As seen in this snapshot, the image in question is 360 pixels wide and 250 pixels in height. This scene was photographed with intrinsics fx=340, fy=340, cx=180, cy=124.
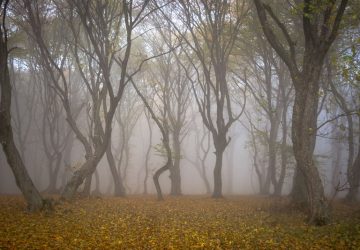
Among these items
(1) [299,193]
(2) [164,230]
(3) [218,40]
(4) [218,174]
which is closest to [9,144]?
(2) [164,230]

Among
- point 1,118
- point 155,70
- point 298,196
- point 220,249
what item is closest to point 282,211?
point 298,196

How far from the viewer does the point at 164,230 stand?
28.6 ft

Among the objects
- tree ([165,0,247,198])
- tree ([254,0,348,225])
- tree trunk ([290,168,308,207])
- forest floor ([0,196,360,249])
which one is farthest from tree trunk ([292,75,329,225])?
tree ([165,0,247,198])

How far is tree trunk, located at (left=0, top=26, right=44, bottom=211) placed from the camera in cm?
1014

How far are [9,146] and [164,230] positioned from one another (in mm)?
5362

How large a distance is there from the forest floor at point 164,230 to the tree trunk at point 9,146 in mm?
531

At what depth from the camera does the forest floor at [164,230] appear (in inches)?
287

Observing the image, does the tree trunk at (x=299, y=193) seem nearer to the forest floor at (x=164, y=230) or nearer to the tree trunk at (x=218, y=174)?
the forest floor at (x=164, y=230)

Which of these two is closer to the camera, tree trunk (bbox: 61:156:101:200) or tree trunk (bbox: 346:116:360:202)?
tree trunk (bbox: 61:156:101:200)

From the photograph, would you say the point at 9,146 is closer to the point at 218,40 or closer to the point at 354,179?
the point at 218,40

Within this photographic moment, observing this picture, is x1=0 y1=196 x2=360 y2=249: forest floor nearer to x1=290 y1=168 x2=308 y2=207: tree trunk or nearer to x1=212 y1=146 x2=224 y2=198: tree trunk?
x1=290 y1=168 x2=308 y2=207: tree trunk

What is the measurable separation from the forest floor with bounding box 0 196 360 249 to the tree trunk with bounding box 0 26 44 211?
0.53 metres

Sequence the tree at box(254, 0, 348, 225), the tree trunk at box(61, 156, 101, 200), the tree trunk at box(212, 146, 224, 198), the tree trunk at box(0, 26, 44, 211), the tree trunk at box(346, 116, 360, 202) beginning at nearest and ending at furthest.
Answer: the tree at box(254, 0, 348, 225) < the tree trunk at box(0, 26, 44, 211) < the tree trunk at box(61, 156, 101, 200) < the tree trunk at box(346, 116, 360, 202) < the tree trunk at box(212, 146, 224, 198)

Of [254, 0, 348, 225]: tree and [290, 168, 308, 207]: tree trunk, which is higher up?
[254, 0, 348, 225]: tree
